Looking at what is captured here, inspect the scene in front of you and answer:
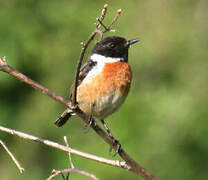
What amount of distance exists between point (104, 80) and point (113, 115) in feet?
4.06

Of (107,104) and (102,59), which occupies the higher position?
(102,59)

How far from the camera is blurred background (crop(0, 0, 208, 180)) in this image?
567 cm

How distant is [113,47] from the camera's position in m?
5.12

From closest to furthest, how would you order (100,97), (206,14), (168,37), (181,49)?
1. (100,97)
2. (181,49)
3. (168,37)
4. (206,14)

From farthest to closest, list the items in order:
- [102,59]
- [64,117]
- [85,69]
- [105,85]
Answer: [64,117] < [102,59] < [85,69] < [105,85]

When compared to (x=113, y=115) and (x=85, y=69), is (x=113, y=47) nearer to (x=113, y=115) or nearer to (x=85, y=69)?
(x=85, y=69)

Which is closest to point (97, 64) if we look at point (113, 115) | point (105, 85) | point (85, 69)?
point (85, 69)

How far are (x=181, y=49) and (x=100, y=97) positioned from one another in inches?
123

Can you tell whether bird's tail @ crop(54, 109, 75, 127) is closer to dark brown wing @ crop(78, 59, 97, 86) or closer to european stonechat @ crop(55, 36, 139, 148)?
european stonechat @ crop(55, 36, 139, 148)

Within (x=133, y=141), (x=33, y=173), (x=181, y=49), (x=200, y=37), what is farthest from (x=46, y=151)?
(x=200, y=37)

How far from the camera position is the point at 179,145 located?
5.73 metres

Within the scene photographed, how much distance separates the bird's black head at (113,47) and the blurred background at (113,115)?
60 cm

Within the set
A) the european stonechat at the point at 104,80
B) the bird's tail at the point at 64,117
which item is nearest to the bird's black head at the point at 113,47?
the european stonechat at the point at 104,80

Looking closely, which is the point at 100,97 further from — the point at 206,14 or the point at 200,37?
the point at 206,14
